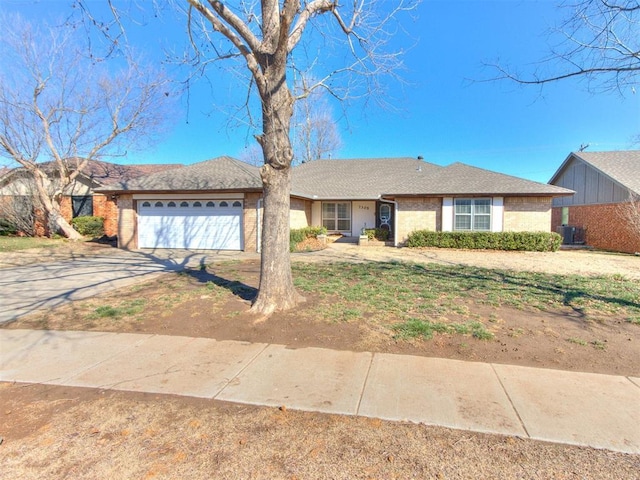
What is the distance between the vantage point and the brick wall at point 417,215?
54.7 ft

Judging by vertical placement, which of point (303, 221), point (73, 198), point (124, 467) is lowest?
point (124, 467)

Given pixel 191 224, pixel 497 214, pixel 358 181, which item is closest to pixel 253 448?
pixel 191 224

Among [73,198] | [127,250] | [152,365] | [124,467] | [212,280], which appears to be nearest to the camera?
[124,467]

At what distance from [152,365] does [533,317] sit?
5.34m

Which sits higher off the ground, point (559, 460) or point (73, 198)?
point (73, 198)

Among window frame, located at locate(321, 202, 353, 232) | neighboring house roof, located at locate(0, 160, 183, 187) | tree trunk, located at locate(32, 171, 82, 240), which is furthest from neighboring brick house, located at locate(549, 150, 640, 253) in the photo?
tree trunk, located at locate(32, 171, 82, 240)

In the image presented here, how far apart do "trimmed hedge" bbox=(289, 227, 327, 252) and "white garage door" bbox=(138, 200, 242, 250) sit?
2168 mm

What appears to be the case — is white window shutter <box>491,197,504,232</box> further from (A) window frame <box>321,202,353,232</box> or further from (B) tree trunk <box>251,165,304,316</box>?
(B) tree trunk <box>251,165,304,316</box>

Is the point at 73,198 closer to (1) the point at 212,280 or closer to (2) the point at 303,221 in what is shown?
(2) the point at 303,221

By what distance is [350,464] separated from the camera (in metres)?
2.32

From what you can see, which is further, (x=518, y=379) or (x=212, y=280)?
(x=212, y=280)

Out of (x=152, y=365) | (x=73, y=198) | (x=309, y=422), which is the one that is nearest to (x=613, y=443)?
(x=309, y=422)

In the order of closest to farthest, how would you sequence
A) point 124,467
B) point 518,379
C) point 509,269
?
1. point 124,467
2. point 518,379
3. point 509,269

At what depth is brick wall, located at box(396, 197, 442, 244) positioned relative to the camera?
16672mm
